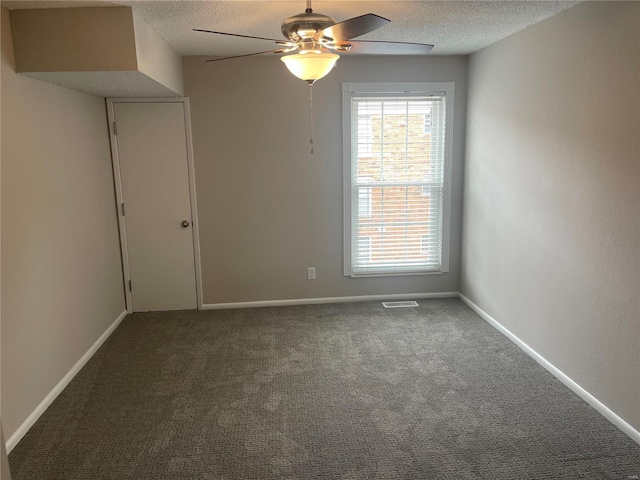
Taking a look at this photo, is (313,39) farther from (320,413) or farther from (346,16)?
(320,413)

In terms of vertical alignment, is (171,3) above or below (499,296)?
above

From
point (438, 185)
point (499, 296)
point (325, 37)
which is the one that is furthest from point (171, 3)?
point (499, 296)

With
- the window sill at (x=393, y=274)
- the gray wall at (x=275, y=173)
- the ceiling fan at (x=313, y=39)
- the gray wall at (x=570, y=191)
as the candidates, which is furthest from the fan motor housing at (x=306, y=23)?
the window sill at (x=393, y=274)

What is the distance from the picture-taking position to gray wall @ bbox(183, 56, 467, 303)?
432 centimetres

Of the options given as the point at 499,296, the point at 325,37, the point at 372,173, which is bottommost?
the point at 499,296

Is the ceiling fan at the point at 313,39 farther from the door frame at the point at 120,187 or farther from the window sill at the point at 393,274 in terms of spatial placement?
the window sill at the point at 393,274

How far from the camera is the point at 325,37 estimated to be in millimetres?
2223

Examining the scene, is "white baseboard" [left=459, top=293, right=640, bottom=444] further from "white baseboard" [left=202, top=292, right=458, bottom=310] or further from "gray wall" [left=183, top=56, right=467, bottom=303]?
"gray wall" [left=183, top=56, right=467, bottom=303]

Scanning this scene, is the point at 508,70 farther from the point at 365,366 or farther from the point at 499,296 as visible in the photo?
the point at 365,366

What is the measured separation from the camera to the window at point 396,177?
14.5 ft

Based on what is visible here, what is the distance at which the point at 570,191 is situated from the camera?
297cm

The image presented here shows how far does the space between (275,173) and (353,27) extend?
99.9 inches

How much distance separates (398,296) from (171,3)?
3.35 meters

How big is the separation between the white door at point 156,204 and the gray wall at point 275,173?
0.16 meters
